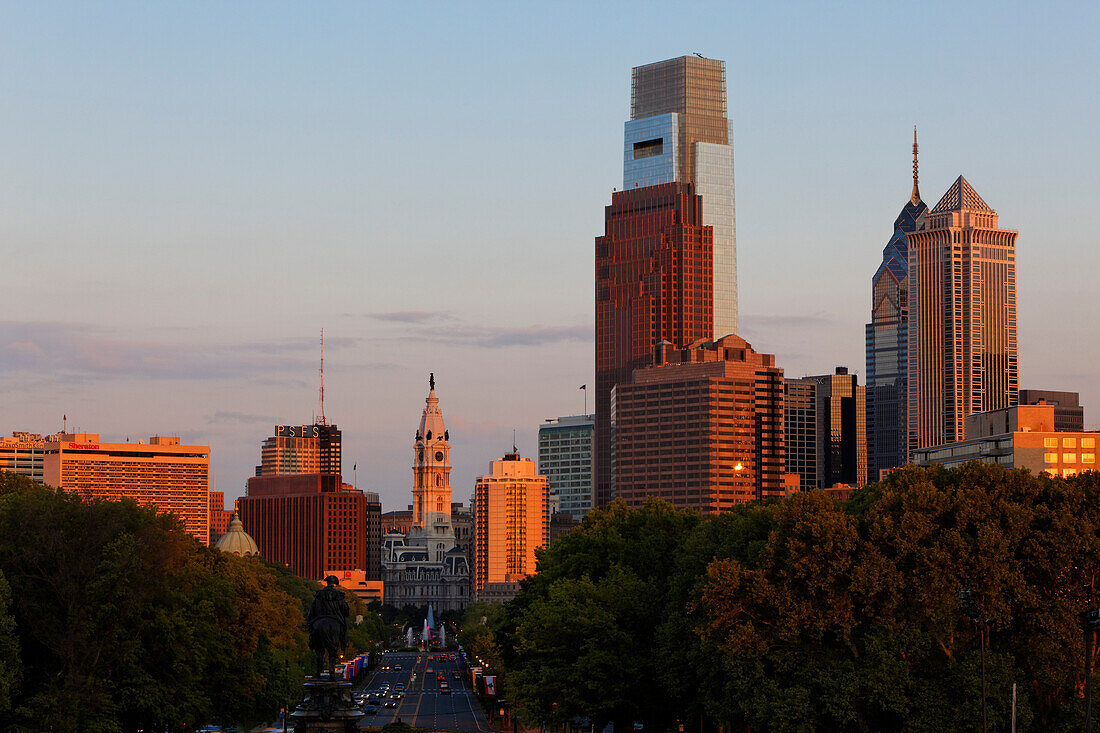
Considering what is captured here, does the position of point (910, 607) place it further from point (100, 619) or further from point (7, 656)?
point (7, 656)

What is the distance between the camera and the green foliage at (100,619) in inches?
3428

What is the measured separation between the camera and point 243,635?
120000mm

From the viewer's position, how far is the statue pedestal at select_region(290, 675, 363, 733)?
180ft

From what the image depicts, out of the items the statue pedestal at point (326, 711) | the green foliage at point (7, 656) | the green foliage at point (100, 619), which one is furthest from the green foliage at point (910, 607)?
the green foliage at point (7, 656)

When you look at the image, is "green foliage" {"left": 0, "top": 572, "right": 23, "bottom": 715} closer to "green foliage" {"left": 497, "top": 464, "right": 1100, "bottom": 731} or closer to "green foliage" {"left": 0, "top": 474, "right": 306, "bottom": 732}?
"green foliage" {"left": 0, "top": 474, "right": 306, "bottom": 732}

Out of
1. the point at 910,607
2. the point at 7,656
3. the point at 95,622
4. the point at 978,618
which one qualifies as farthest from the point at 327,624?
the point at 910,607

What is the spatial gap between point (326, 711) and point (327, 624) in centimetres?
356

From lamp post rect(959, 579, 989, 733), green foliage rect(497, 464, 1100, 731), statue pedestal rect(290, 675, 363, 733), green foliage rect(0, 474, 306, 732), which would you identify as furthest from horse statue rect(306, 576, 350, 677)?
green foliage rect(0, 474, 306, 732)

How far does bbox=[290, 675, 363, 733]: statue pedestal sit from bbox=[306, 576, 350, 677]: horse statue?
166 cm

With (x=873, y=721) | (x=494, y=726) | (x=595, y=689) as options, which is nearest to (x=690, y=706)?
(x=595, y=689)

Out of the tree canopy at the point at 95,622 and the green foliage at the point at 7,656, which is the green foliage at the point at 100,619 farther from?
the green foliage at the point at 7,656

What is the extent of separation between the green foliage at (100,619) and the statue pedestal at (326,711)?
3415 centimetres

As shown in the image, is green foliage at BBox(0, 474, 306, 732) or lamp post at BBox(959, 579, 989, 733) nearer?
lamp post at BBox(959, 579, 989, 733)

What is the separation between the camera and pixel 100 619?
3497 inches
